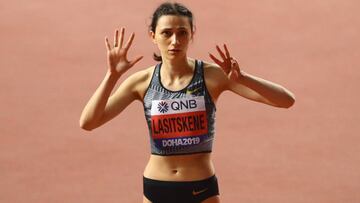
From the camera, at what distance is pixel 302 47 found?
187 inches

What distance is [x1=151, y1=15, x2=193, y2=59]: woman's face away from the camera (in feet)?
7.70

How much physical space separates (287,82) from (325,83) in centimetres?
23

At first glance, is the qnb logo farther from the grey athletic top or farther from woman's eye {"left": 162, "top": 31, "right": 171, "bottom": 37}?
woman's eye {"left": 162, "top": 31, "right": 171, "bottom": 37}

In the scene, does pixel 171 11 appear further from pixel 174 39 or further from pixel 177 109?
pixel 177 109

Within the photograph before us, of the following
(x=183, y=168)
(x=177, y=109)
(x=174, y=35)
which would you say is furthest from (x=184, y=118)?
(x=174, y=35)

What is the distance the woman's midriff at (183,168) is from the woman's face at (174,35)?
12.8 inches

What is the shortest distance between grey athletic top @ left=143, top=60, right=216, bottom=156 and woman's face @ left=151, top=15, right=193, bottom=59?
0.10 meters

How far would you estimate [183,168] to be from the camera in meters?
2.40

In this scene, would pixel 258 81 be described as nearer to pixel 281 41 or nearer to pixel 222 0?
pixel 281 41

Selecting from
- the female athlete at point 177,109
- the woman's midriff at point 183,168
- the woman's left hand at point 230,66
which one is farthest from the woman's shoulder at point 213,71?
the woman's midriff at point 183,168

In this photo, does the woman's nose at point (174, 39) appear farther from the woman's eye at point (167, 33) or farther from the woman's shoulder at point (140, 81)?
the woman's shoulder at point (140, 81)

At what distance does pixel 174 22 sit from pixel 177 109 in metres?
0.27

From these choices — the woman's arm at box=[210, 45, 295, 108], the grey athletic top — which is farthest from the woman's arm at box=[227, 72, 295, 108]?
the grey athletic top

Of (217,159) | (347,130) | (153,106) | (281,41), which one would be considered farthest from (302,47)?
(153,106)
